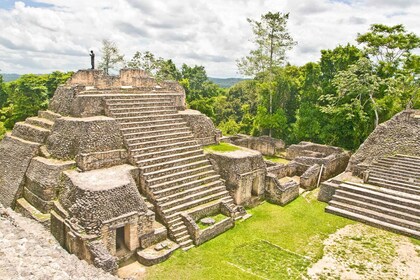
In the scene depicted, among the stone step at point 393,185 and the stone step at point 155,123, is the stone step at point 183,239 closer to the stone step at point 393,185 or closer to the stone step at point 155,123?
the stone step at point 155,123

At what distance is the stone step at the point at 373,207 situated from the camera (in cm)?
1204

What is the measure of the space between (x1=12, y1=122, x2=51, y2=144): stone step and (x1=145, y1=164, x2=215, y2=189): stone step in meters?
4.51

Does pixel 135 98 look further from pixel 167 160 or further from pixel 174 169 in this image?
pixel 174 169

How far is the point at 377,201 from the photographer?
13023 millimetres

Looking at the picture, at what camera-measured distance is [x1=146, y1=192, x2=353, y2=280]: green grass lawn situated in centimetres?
898

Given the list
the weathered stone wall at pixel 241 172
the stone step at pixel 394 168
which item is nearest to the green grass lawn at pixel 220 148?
the weathered stone wall at pixel 241 172

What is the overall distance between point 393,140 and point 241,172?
8.75 m

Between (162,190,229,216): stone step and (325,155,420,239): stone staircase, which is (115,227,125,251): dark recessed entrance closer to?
(162,190,229,216): stone step

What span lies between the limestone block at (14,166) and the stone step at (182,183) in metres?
4.66

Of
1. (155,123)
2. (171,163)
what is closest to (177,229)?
(171,163)

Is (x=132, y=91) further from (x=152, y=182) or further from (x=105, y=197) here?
(x=105, y=197)

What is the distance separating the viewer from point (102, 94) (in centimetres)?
1356

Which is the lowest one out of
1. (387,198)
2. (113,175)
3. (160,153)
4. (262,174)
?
(387,198)

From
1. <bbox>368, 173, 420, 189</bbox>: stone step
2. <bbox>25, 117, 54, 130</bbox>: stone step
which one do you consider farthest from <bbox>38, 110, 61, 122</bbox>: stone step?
<bbox>368, 173, 420, 189</bbox>: stone step
